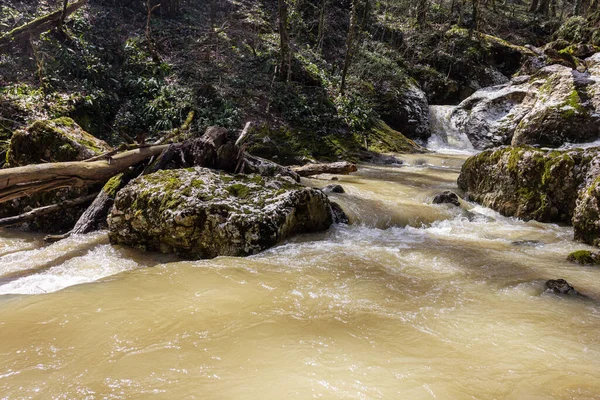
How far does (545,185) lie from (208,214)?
6.22 metres

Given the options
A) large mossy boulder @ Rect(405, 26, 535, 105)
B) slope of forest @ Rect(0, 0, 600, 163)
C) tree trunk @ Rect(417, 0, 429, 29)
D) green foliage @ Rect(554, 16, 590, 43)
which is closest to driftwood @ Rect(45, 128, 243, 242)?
slope of forest @ Rect(0, 0, 600, 163)

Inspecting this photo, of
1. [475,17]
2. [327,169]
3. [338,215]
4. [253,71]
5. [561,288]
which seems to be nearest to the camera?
[561,288]

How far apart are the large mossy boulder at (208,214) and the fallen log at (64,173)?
130cm

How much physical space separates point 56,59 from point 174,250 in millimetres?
11327

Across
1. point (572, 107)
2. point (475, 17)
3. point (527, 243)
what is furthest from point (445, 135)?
point (527, 243)

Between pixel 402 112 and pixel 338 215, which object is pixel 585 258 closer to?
pixel 338 215

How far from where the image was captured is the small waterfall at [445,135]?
15.9 meters

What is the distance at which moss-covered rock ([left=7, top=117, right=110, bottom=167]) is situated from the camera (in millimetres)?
6762

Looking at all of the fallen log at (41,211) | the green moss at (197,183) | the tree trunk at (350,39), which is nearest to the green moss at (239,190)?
the green moss at (197,183)

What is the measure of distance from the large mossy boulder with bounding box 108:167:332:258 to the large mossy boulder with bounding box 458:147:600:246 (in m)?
4.13

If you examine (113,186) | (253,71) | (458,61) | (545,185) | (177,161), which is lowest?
(113,186)

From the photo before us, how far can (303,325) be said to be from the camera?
2.61 meters

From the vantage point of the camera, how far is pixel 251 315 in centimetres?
275

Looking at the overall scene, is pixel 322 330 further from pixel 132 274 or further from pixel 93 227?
pixel 93 227
